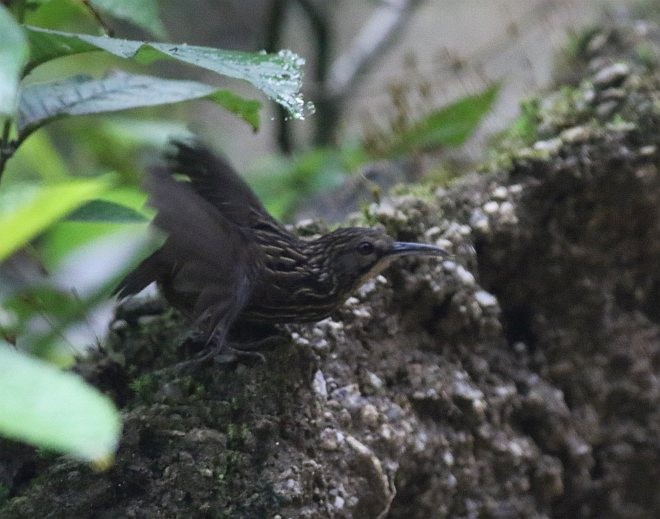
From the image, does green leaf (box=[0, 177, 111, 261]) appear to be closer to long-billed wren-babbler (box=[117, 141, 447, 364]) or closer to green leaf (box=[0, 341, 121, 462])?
long-billed wren-babbler (box=[117, 141, 447, 364])

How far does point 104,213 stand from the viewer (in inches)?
52.1

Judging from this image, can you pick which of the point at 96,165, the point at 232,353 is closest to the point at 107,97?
the point at 232,353

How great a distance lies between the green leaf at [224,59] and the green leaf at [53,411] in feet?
1.68

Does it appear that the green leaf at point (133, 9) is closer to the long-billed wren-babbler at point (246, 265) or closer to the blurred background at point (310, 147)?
the blurred background at point (310, 147)

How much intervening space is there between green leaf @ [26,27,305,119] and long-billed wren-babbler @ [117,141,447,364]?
22cm

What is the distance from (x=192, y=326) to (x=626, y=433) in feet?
3.15

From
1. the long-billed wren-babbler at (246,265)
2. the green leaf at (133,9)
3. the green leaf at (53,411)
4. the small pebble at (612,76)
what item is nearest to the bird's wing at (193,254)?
the long-billed wren-babbler at (246,265)

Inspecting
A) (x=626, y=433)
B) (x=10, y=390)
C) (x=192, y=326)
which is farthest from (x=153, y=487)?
(x=626, y=433)

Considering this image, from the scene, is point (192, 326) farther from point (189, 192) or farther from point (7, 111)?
point (7, 111)

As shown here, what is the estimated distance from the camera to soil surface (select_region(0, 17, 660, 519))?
1.18m

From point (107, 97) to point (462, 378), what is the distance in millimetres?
774

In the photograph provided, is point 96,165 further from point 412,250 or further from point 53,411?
point 53,411

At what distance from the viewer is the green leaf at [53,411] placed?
0.58 m

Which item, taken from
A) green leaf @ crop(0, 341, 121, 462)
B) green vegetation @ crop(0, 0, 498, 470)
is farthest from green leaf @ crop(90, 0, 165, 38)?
green leaf @ crop(0, 341, 121, 462)
